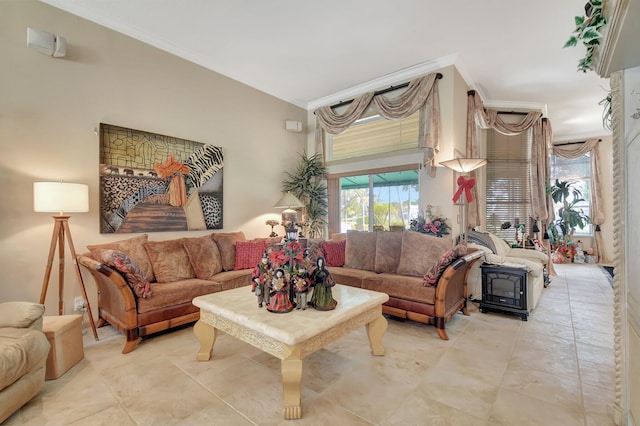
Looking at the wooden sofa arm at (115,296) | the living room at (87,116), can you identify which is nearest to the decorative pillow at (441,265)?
the living room at (87,116)

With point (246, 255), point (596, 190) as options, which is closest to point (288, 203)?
point (246, 255)

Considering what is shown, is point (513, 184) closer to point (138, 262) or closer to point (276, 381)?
point (276, 381)

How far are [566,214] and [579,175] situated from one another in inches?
48.5

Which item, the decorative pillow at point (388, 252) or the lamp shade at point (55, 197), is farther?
the decorative pillow at point (388, 252)

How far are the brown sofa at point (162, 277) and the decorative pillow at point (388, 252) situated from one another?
5.25ft

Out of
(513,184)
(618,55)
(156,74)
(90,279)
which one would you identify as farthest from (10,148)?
(513,184)

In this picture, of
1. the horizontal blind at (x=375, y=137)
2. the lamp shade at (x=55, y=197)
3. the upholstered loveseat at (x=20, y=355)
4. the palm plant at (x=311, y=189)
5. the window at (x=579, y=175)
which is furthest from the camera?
the window at (x=579, y=175)

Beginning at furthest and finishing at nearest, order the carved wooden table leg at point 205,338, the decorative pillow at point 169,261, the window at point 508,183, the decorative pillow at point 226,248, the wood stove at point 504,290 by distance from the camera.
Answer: the window at point 508,183 < the decorative pillow at point 226,248 < the wood stove at point 504,290 < the decorative pillow at point 169,261 < the carved wooden table leg at point 205,338

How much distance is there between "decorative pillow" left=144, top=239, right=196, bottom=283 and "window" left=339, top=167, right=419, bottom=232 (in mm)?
2790

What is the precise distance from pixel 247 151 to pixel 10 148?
8.75 feet

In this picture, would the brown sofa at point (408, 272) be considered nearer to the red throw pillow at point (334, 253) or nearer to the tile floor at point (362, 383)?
the red throw pillow at point (334, 253)

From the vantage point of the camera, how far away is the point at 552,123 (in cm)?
673

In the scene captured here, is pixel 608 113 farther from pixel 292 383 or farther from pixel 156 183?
pixel 156 183

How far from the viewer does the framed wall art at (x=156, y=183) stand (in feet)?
10.8
